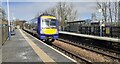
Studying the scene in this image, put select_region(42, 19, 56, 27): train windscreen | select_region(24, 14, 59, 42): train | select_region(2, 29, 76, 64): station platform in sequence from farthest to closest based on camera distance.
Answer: select_region(42, 19, 56, 27): train windscreen < select_region(24, 14, 59, 42): train < select_region(2, 29, 76, 64): station platform

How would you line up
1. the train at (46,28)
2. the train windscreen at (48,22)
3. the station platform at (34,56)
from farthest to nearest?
1. the train windscreen at (48,22)
2. the train at (46,28)
3. the station platform at (34,56)

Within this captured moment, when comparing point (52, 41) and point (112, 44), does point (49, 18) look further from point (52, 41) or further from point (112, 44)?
point (112, 44)

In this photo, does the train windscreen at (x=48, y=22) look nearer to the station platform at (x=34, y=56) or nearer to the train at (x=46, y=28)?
the train at (x=46, y=28)

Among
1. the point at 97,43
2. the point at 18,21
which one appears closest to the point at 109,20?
the point at 97,43

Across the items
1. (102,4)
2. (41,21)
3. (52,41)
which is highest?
(102,4)

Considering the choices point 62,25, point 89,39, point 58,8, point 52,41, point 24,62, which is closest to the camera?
point 24,62

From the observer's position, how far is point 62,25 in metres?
71.8

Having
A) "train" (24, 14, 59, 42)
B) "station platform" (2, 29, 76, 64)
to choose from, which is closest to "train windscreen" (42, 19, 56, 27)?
"train" (24, 14, 59, 42)

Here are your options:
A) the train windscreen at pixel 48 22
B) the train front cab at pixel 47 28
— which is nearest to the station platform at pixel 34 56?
Answer: the train front cab at pixel 47 28

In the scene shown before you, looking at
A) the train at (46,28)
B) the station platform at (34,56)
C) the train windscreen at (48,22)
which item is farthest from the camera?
the train windscreen at (48,22)

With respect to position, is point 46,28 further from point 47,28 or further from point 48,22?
point 48,22

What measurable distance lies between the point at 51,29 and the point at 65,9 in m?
49.5

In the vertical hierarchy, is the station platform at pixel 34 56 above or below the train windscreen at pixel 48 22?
below

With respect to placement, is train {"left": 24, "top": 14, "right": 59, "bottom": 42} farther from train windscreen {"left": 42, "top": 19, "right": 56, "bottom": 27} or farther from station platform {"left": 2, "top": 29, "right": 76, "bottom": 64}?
station platform {"left": 2, "top": 29, "right": 76, "bottom": 64}
